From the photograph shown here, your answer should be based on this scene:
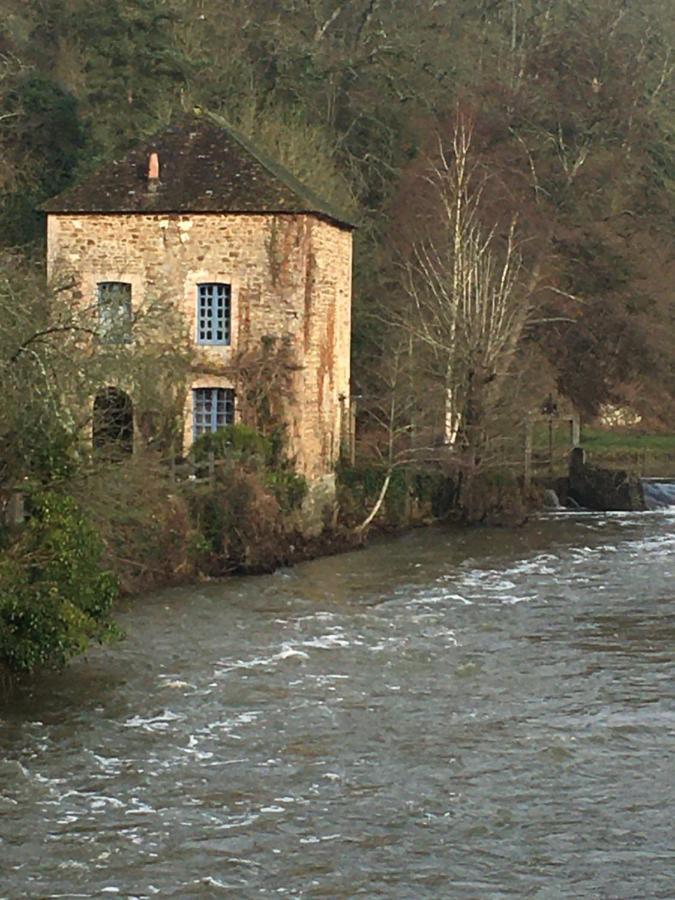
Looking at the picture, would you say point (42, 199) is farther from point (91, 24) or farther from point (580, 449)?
point (580, 449)

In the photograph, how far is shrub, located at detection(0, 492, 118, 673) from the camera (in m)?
15.3

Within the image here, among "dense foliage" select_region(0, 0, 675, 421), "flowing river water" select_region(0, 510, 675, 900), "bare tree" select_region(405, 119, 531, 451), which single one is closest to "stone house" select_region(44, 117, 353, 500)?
"bare tree" select_region(405, 119, 531, 451)

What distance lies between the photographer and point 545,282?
139 feet

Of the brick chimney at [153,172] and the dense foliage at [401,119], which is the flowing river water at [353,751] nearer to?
the brick chimney at [153,172]

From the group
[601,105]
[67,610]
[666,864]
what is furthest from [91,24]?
[666,864]

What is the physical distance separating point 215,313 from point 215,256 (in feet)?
3.50

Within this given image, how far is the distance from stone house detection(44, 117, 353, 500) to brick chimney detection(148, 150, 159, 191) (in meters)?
0.03

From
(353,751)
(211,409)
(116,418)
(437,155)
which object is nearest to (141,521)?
(116,418)

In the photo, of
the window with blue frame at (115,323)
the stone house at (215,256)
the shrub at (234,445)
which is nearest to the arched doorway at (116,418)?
the stone house at (215,256)

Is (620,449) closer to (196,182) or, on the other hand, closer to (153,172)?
(196,182)

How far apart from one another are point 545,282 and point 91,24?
1373 cm

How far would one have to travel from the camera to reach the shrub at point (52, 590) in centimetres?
1530

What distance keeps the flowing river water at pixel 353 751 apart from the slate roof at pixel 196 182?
27.6 feet

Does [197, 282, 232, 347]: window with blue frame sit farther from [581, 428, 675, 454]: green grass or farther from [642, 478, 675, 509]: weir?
[581, 428, 675, 454]: green grass
